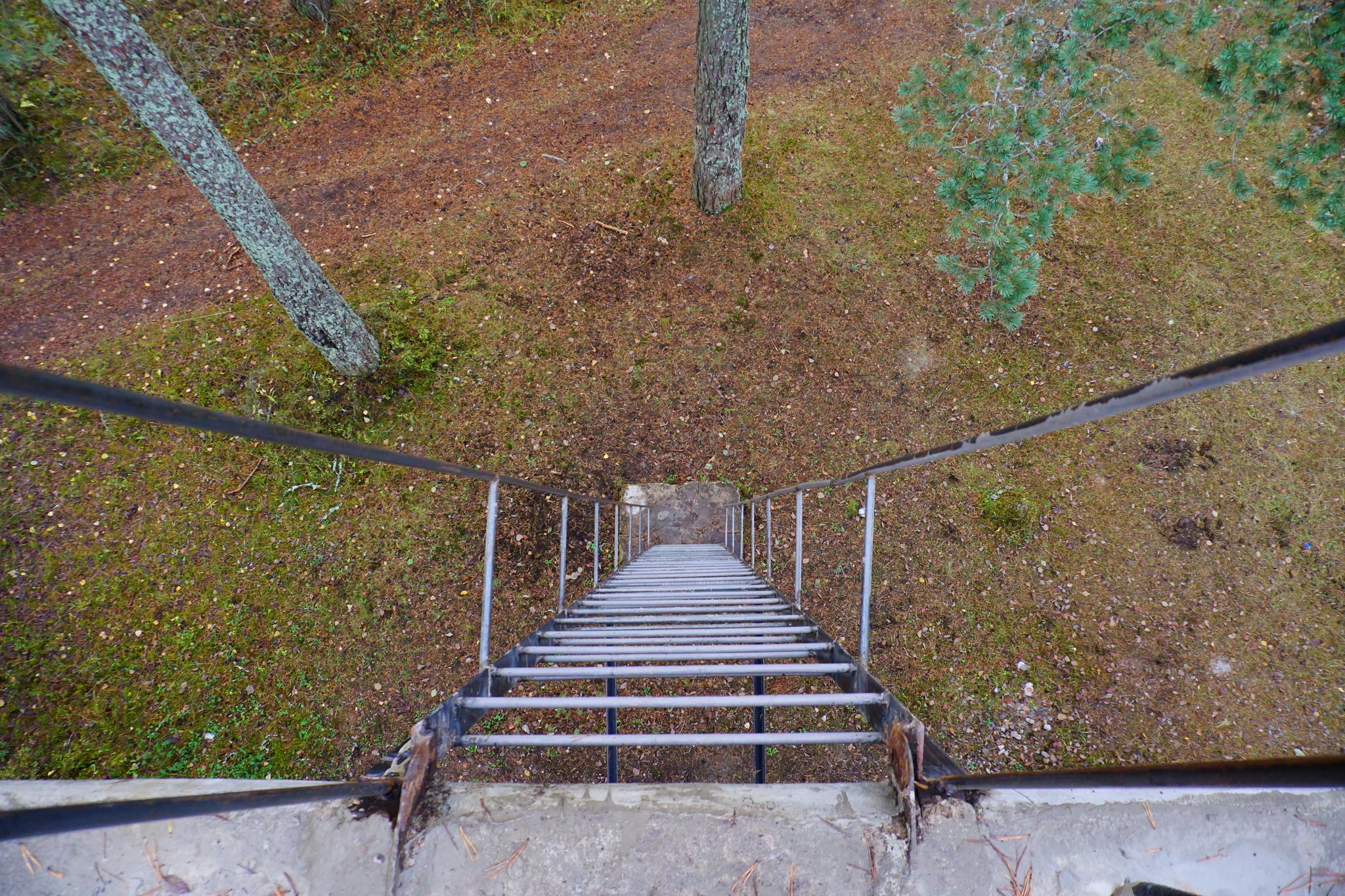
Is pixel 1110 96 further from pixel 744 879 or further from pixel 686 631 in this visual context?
pixel 744 879

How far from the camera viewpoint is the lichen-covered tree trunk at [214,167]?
341 centimetres

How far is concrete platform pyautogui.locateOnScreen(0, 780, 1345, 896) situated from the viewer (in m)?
1.23

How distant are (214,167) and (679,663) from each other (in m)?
4.66

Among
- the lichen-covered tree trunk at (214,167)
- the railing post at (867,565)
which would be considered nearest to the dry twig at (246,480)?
the lichen-covered tree trunk at (214,167)

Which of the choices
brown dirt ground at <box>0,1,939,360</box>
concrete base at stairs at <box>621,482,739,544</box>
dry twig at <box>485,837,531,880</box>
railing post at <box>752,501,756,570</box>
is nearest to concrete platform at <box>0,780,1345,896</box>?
dry twig at <box>485,837,531,880</box>

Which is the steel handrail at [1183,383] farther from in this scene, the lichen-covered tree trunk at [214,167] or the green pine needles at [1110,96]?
the lichen-covered tree trunk at [214,167]

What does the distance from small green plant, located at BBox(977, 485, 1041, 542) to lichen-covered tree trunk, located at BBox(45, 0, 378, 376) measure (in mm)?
5980

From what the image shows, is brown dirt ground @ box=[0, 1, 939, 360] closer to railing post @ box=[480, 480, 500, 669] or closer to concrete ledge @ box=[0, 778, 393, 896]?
railing post @ box=[480, 480, 500, 669]

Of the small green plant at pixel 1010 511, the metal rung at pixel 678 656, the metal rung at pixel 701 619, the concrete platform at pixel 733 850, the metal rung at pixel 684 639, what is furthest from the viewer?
Result: the small green plant at pixel 1010 511

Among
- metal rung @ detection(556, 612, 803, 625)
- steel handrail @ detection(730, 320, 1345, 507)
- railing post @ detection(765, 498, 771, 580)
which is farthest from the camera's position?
railing post @ detection(765, 498, 771, 580)

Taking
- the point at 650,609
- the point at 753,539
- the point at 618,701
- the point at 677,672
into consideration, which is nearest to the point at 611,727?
the point at 650,609

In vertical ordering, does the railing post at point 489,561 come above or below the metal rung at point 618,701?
above

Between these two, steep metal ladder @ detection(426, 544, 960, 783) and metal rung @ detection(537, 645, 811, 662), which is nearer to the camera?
steep metal ladder @ detection(426, 544, 960, 783)

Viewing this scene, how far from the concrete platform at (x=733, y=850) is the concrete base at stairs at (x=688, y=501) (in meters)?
4.12
